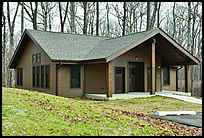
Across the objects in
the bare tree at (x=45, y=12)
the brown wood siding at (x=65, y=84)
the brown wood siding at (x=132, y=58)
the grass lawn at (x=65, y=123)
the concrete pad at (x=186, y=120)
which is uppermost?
the bare tree at (x=45, y=12)

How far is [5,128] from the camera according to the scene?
235 inches

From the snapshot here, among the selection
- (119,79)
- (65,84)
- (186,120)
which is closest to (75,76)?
(65,84)

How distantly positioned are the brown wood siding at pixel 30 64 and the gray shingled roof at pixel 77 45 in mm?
738

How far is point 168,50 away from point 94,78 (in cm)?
609

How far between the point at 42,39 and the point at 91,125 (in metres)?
12.5

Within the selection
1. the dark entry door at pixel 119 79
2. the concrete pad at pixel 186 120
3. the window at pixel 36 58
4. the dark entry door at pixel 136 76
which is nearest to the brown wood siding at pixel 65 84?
the dark entry door at pixel 119 79

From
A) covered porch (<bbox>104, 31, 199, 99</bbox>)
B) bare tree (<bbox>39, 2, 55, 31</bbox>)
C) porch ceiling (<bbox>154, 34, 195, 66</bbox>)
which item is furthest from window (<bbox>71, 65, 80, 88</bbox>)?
bare tree (<bbox>39, 2, 55, 31</bbox>)

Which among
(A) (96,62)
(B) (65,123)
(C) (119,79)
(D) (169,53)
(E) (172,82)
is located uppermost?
(D) (169,53)

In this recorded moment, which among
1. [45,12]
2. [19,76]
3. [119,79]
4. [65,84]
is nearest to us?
[65,84]

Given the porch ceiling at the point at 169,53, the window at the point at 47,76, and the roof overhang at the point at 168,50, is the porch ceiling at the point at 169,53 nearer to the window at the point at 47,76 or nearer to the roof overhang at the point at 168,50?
the roof overhang at the point at 168,50

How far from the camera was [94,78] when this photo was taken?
17625 millimetres

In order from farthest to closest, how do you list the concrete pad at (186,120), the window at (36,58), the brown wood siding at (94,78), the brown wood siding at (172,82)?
the brown wood siding at (172,82) < the window at (36,58) < the brown wood siding at (94,78) < the concrete pad at (186,120)

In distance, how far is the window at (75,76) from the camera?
17172 millimetres

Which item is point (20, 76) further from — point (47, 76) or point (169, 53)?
point (169, 53)
